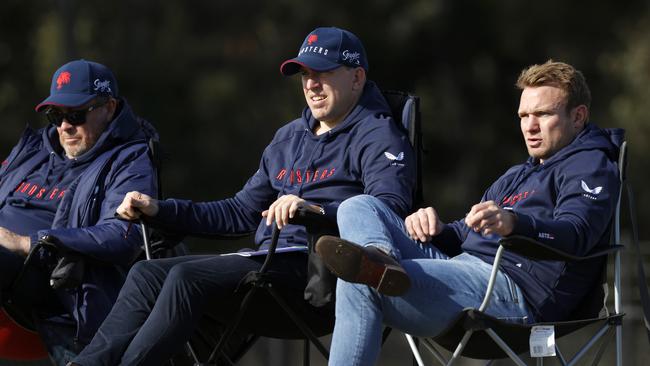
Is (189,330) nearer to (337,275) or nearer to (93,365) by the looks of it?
(93,365)

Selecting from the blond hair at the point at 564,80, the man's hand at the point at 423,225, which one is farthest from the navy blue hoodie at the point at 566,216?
the man's hand at the point at 423,225

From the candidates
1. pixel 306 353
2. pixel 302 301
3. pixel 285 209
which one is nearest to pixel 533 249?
pixel 285 209

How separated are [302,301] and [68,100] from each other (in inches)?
59.3

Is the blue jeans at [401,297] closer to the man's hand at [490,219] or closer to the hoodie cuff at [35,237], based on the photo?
the man's hand at [490,219]

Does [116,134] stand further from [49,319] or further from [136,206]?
[49,319]

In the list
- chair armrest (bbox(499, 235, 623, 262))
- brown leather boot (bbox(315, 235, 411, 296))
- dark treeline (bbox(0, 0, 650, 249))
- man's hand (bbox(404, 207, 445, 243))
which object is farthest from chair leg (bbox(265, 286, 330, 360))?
dark treeline (bbox(0, 0, 650, 249))

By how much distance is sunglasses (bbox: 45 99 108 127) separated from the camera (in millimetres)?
5426

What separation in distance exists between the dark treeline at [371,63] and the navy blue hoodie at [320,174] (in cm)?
1111

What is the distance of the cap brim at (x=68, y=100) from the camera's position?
537 centimetres

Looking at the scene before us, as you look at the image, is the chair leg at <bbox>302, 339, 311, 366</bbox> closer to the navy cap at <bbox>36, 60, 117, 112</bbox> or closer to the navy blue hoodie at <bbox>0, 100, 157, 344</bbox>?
the navy blue hoodie at <bbox>0, 100, 157, 344</bbox>

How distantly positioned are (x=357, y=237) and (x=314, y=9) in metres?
14.0

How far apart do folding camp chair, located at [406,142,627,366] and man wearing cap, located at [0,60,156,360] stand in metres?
1.29

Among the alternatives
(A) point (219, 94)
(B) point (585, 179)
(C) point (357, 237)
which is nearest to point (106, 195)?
(C) point (357, 237)

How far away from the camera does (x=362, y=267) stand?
12.5 feet
